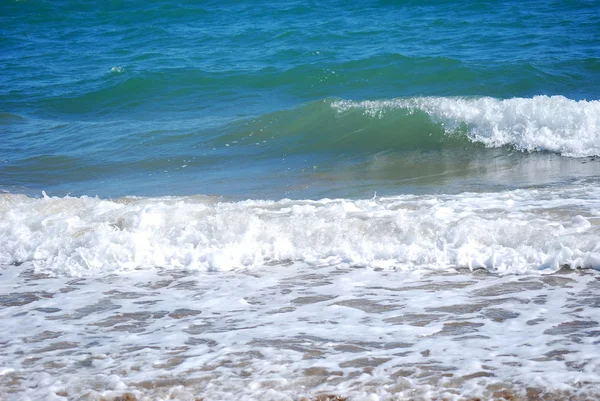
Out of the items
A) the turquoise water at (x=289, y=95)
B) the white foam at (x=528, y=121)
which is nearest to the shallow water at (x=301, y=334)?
the turquoise water at (x=289, y=95)

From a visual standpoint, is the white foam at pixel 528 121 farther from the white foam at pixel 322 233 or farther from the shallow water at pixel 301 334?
the shallow water at pixel 301 334

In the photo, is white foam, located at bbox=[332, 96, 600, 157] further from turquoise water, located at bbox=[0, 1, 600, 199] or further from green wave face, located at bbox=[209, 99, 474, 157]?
green wave face, located at bbox=[209, 99, 474, 157]

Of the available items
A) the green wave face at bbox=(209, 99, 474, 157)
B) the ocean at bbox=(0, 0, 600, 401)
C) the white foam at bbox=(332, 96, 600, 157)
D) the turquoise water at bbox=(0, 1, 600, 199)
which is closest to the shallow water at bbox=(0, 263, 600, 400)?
the ocean at bbox=(0, 0, 600, 401)

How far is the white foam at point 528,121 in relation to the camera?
9750 millimetres

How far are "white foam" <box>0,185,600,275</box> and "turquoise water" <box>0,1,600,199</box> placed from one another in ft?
3.66

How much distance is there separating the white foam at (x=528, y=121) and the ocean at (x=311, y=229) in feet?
0.12

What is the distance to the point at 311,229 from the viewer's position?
659 centimetres

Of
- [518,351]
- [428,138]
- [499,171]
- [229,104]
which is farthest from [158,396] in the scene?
[229,104]

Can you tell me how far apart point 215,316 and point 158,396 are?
1.23 m

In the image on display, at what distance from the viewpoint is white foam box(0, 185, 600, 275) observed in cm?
594

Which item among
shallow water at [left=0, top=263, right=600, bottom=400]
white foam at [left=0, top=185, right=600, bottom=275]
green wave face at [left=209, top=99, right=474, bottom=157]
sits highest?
green wave face at [left=209, top=99, right=474, bottom=157]

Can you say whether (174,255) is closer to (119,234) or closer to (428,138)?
(119,234)

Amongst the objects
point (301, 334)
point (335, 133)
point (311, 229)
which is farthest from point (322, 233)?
point (335, 133)

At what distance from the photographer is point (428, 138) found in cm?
1099
